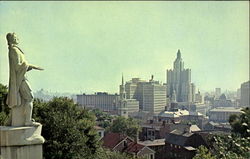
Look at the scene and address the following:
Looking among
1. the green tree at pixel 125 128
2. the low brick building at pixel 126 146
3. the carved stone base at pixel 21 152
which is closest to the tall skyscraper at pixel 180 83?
the green tree at pixel 125 128

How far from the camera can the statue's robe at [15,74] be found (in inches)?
198

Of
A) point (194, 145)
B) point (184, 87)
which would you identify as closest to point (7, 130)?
point (194, 145)

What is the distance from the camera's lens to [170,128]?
45406 mm

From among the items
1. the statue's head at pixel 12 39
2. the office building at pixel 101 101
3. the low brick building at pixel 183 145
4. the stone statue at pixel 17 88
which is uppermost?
the statue's head at pixel 12 39

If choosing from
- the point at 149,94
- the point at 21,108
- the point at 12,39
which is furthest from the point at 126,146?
the point at 149,94

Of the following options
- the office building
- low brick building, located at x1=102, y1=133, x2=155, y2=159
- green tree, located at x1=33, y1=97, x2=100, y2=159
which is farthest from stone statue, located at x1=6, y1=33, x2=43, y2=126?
the office building

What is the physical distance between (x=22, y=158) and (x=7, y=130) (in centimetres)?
47

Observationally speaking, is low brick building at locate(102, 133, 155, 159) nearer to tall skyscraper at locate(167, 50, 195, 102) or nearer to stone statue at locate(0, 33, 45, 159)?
stone statue at locate(0, 33, 45, 159)

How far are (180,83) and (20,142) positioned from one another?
139845mm

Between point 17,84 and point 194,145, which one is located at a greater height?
point 17,84

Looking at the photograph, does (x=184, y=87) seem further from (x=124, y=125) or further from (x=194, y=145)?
(x=194, y=145)

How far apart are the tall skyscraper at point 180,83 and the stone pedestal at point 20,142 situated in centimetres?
13734

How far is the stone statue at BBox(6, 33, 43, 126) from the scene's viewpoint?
5047 mm

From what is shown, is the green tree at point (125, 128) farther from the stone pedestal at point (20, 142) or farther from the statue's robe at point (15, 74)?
the statue's robe at point (15, 74)
